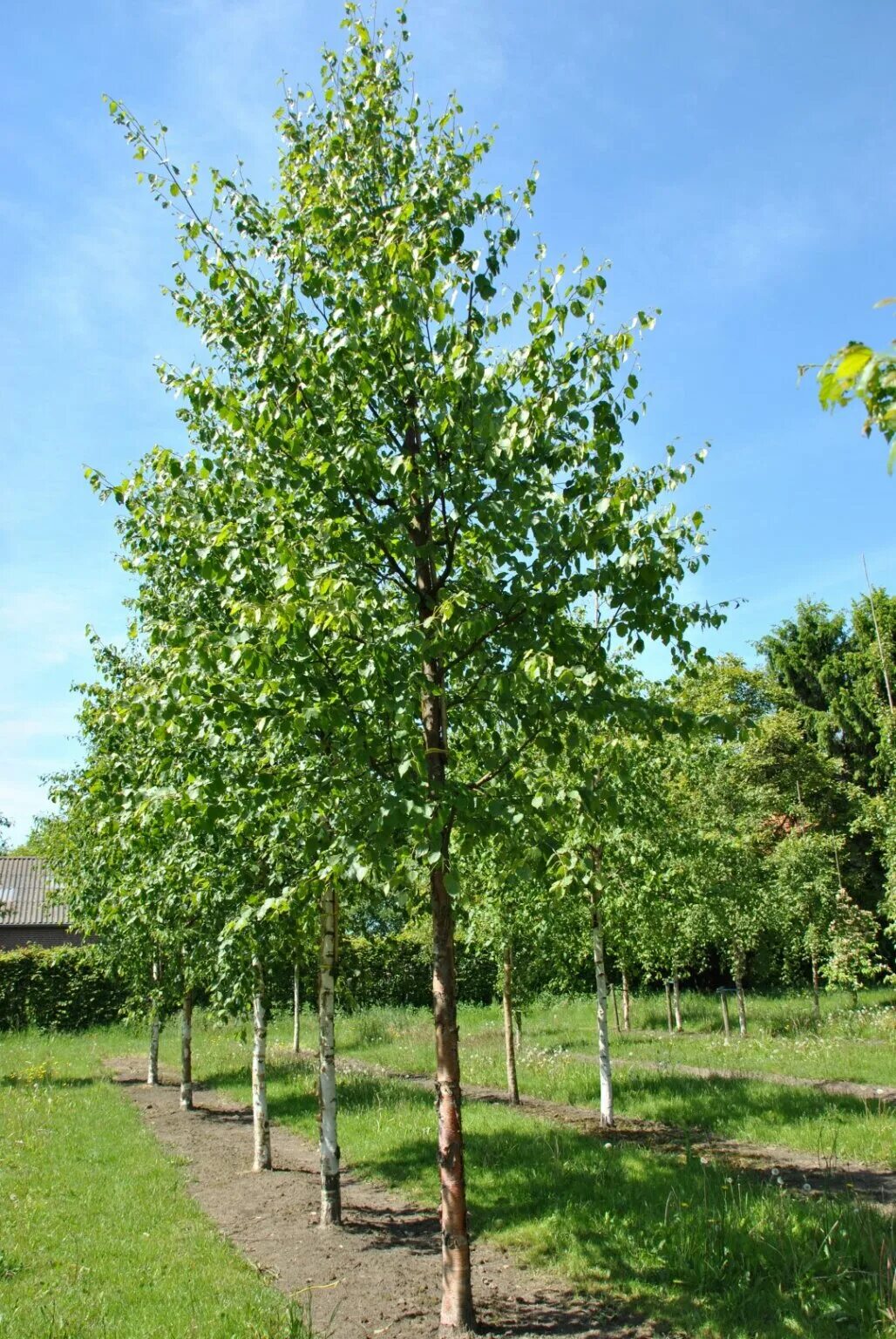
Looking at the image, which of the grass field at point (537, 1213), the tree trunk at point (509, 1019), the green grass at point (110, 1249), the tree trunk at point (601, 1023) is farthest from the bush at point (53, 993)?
the tree trunk at point (601, 1023)

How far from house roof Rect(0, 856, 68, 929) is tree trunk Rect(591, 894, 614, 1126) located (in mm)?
33114

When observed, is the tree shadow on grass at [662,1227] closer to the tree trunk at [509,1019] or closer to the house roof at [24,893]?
the tree trunk at [509,1019]

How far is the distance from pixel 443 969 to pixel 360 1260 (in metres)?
3.01

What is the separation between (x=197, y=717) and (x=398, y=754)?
1289mm

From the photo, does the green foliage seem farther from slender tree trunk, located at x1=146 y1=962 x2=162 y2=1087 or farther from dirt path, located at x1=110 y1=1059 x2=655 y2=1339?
slender tree trunk, located at x1=146 y1=962 x2=162 y2=1087

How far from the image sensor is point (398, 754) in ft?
19.5

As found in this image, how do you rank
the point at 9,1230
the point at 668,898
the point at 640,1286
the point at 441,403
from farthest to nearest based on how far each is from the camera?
the point at 668,898, the point at 9,1230, the point at 640,1286, the point at 441,403

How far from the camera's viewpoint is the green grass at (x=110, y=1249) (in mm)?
5539

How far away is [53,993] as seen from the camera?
26797 mm

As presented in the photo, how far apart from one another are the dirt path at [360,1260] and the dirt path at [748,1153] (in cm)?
263

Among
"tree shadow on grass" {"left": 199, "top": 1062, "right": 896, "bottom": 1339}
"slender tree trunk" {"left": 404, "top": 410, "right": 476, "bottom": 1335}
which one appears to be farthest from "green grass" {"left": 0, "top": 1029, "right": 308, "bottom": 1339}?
"tree shadow on grass" {"left": 199, "top": 1062, "right": 896, "bottom": 1339}

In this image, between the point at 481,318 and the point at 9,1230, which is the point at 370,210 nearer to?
the point at 481,318

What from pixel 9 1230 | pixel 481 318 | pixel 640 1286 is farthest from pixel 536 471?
pixel 9 1230

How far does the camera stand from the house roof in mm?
42156
